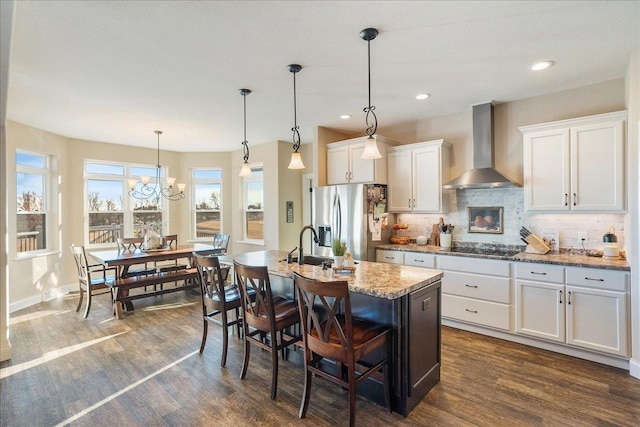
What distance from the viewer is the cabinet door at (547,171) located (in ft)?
11.0

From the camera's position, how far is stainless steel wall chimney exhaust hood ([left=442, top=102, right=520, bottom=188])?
3.81m

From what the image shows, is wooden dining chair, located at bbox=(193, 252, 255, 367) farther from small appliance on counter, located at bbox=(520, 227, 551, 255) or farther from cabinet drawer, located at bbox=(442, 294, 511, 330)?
small appliance on counter, located at bbox=(520, 227, 551, 255)

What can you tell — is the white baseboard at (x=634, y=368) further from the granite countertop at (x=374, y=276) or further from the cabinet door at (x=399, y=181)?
the cabinet door at (x=399, y=181)

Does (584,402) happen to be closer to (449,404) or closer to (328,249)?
(449,404)

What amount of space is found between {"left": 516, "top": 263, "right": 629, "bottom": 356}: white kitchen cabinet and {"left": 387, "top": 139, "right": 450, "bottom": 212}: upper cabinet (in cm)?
142

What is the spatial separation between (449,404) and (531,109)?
3.45 meters

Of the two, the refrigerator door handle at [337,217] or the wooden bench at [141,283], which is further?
the refrigerator door handle at [337,217]

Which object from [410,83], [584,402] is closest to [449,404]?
[584,402]

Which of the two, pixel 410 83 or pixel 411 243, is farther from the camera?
pixel 411 243

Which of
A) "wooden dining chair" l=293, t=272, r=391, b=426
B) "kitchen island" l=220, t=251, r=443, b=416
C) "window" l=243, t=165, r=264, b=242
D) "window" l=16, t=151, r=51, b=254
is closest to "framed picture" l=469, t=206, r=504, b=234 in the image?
"kitchen island" l=220, t=251, r=443, b=416

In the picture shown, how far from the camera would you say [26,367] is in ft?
9.71

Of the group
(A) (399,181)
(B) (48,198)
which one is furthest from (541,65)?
(B) (48,198)

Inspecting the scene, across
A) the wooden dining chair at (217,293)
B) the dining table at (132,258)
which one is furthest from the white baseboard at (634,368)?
the dining table at (132,258)

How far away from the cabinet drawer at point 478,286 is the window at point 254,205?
161 inches
